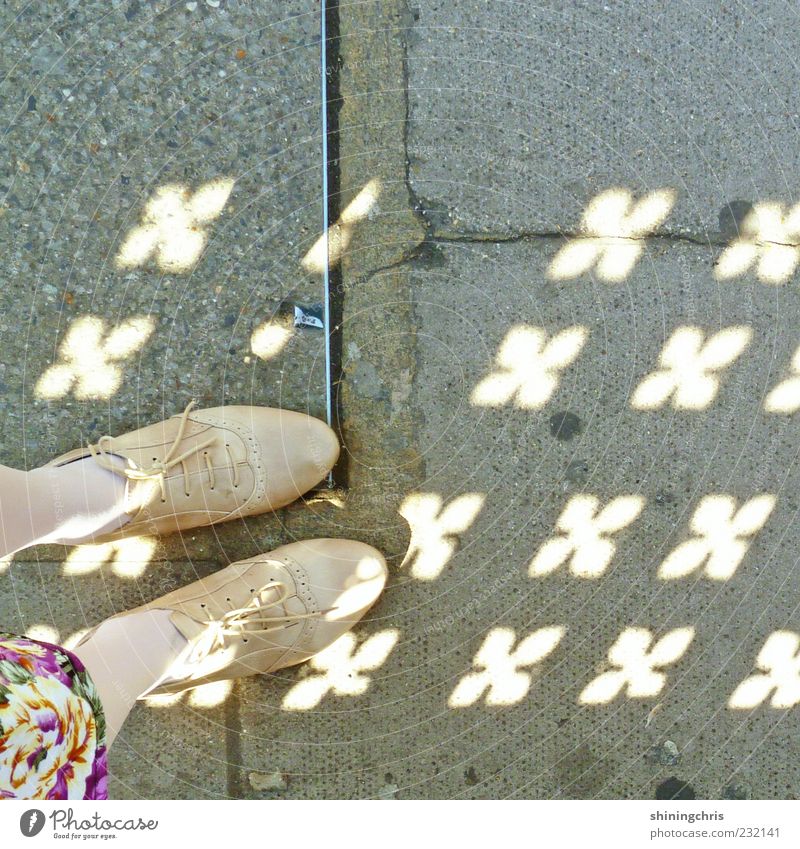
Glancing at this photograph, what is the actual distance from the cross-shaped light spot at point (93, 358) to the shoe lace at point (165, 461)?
0.10 m

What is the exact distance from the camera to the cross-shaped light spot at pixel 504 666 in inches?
52.5

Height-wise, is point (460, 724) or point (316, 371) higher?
point (316, 371)

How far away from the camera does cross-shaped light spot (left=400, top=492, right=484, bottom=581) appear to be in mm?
1325

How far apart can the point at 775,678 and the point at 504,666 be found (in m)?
0.52

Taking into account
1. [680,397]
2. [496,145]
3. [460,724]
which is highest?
[496,145]

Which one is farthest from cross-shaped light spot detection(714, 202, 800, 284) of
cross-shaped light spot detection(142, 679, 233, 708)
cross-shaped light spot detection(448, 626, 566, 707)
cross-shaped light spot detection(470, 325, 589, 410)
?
cross-shaped light spot detection(142, 679, 233, 708)

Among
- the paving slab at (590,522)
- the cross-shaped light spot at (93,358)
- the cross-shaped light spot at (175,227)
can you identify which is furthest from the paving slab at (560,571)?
the cross-shaped light spot at (93,358)

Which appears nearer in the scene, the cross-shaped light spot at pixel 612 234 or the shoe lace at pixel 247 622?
the shoe lace at pixel 247 622

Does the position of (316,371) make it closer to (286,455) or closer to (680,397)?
(286,455)

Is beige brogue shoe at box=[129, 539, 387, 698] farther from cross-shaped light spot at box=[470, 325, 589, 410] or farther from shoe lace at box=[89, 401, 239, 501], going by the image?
cross-shaped light spot at box=[470, 325, 589, 410]

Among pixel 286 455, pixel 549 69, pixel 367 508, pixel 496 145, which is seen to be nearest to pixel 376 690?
pixel 367 508

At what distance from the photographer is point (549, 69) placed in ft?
4.24

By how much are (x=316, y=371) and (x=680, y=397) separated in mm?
673

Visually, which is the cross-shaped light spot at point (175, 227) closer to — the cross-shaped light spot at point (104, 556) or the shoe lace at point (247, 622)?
the cross-shaped light spot at point (104, 556)
